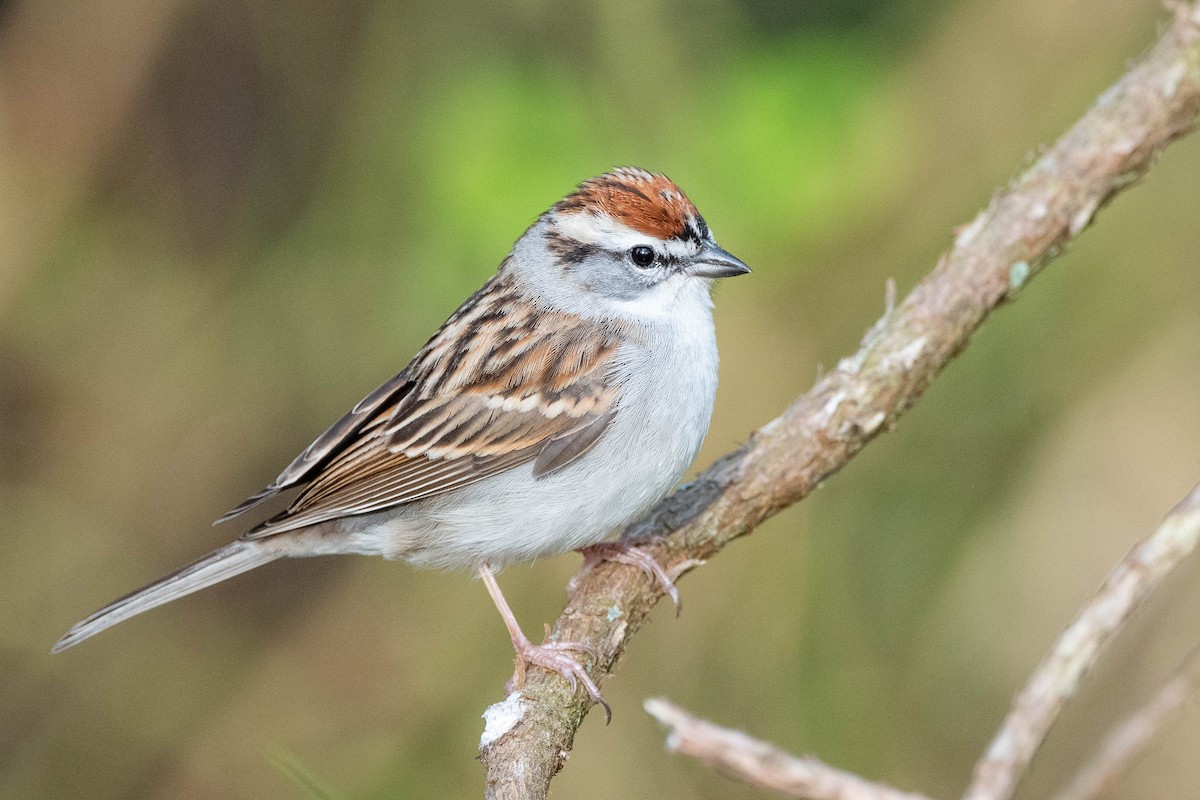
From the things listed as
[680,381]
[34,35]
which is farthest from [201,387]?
[680,381]

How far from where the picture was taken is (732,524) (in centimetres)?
347

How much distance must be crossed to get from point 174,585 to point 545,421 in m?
1.12

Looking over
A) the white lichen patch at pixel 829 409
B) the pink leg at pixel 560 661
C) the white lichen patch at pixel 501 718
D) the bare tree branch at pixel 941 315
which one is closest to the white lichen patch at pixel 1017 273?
the bare tree branch at pixel 941 315

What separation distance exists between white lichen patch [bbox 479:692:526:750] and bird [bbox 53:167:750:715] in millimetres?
501

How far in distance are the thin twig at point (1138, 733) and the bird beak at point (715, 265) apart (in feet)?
7.07

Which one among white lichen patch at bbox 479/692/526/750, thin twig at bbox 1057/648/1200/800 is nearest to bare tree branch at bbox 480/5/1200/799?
white lichen patch at bbox 479/692/526/750

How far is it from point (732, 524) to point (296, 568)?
8.59ft

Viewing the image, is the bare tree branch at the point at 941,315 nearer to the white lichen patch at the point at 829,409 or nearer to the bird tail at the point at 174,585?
the white lichen patch at the point at 829,409

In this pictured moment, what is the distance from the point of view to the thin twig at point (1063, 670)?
1509mm

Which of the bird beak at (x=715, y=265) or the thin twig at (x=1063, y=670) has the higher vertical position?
the bird beak at (x=715, y=265)

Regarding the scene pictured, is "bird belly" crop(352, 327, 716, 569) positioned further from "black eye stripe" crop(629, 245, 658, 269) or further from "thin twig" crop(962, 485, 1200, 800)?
"thin twig" crop(962, 485, 1200, 800)

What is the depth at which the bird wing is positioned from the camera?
3451 millimetres

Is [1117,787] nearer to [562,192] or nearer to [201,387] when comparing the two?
[562,192]

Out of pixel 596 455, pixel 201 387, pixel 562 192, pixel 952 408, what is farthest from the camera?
pixel 201 387
